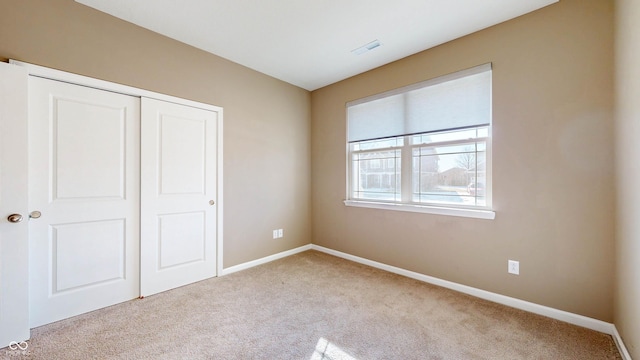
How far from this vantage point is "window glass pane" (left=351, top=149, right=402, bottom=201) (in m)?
3.25

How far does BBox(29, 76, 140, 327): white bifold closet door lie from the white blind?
2685 mm

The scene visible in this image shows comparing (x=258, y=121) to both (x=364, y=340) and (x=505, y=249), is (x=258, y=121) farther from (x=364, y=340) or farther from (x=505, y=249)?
(x=505, y=249)

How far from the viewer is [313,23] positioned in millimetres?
2387

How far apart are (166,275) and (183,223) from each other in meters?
0.56

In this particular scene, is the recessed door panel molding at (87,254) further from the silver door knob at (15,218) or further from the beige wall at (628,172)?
the beige wall at (628,172)

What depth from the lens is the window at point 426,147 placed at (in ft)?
8.34

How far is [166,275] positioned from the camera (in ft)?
8.77

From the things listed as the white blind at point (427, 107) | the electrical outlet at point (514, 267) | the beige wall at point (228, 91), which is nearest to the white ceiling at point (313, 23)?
the beige wall at point (228, 91)

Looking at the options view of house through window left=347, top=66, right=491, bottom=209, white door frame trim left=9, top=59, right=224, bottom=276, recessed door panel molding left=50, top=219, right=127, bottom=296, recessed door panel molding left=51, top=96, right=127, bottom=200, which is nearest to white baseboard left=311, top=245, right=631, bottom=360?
view of house through window left=347, top=66, right=491, bottom=209

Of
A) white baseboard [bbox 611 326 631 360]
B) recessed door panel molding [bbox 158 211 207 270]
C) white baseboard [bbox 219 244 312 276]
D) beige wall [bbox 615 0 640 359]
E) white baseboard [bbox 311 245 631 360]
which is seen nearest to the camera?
beige wall [bbox 615 0 640 359]

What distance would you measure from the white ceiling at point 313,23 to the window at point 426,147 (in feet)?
1.59

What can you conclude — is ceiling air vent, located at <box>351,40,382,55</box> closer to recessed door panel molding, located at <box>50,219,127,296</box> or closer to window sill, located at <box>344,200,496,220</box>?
window sill, located at <box>344,200,496,220</box>

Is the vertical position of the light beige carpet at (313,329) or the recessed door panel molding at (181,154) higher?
the recessed door panel molding at (181,154)

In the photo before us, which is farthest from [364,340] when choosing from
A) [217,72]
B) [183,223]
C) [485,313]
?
[217,72]
